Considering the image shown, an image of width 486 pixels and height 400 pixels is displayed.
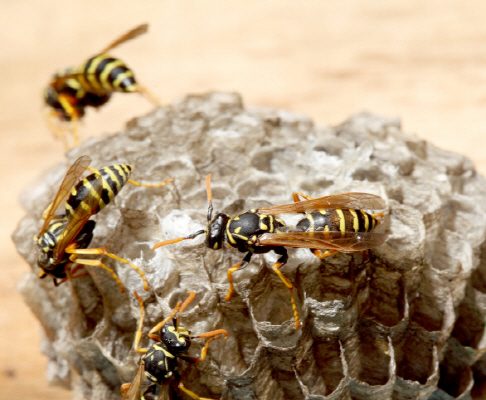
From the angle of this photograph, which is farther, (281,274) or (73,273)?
(73,273)

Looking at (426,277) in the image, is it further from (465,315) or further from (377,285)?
(465,315)

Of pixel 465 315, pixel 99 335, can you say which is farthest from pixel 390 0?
pixel 99 335

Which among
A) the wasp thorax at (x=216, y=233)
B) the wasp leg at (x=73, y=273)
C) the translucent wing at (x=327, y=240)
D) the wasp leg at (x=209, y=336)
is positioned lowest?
the wasp leg at (x=209, y=336)

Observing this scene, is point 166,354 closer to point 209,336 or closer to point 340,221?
point 209,336

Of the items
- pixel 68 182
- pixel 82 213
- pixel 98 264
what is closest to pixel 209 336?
pixel 98 264

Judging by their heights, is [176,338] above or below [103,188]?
below

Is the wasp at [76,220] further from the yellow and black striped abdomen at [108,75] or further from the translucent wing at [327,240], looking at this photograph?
the yellow and black striped abdomen at [108,75]

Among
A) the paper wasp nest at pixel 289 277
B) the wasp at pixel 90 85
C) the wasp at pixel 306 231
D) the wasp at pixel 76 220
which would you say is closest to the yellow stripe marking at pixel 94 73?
the wasp at pixel 90 85
